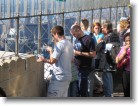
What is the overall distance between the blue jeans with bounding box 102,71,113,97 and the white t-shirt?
0.37 meters

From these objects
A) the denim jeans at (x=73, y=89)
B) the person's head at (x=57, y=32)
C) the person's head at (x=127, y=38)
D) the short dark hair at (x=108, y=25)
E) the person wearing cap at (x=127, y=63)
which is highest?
the short dark hair at (x=108, y=25)

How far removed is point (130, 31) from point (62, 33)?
0.70m

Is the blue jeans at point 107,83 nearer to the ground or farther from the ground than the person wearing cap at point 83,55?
nearer to the ground

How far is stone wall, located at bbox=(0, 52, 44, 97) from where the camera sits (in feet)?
11.6

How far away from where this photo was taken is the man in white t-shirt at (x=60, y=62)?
3.54 metres

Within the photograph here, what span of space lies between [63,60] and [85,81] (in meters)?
0.32

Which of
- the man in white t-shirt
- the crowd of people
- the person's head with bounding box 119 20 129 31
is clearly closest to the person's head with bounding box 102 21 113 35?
the crowd of people

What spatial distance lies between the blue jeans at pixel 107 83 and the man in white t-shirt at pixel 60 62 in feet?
1.21

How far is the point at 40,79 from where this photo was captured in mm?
3688

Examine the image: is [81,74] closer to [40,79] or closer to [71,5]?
[40,79]

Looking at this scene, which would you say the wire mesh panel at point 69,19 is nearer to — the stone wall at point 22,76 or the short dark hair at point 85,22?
the short dark hair at point 85,22

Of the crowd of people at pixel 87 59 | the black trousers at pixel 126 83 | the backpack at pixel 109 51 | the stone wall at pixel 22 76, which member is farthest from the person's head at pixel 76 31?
the black trousers at pixel 126 83

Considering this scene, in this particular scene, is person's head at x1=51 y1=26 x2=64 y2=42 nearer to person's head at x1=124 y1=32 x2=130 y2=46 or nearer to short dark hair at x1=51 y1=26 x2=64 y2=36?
short dark hair at x1=51 y1=26 x2=64 y2=36

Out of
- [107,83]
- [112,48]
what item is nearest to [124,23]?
[112,48]
